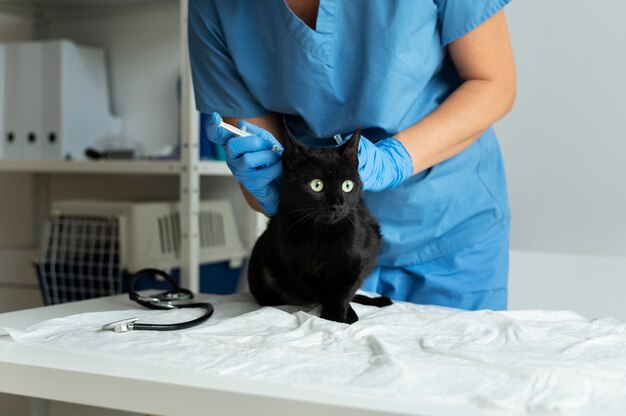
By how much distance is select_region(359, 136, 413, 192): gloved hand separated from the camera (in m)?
0.90

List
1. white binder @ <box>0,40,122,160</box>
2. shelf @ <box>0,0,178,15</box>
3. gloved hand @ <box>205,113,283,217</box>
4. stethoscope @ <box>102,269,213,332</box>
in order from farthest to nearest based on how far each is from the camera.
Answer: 1. shelf @ <box>0,0,178,15</box>
2. white binder @ <box>0,40,122,160</box>
3. gloved hand @ <box>205,113,283,217</box>
4. stethoscope @ <box>102,269,213,332</box>

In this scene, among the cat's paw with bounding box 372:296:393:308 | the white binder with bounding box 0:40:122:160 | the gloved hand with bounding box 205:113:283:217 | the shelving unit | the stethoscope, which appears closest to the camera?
the stethoscope

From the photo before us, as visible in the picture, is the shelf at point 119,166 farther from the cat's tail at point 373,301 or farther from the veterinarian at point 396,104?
the cat's tail at point 373,301

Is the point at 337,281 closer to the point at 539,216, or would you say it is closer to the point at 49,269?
the point at 539,216

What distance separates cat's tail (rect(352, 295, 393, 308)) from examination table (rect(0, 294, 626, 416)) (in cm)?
13

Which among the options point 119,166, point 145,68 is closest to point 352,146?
point 119,166

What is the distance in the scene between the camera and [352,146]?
0.86 m

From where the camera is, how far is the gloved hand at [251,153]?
879 millimetres

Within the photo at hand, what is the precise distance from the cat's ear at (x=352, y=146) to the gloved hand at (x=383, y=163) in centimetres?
3

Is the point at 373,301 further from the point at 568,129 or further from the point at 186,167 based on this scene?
the point at 186,167

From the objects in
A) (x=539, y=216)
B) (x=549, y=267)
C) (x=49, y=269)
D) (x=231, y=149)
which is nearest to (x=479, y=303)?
(x=549, y=267)

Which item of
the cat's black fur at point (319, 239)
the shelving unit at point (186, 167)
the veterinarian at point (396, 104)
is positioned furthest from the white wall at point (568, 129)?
the cat's black fur at point (319, 239)

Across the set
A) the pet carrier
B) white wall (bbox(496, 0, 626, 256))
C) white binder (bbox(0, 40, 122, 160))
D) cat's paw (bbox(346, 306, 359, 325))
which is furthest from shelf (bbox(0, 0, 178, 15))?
cat's paw (bbox(346, 306, 359, 325))

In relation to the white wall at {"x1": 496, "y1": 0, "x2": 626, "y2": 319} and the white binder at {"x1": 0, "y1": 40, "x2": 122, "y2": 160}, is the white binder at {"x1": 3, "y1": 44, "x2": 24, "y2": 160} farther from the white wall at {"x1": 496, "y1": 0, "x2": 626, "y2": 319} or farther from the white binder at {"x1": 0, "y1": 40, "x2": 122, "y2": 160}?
the white wall at {"x1": 496, "y1": 0, "x2": 626, "y2": 319}
